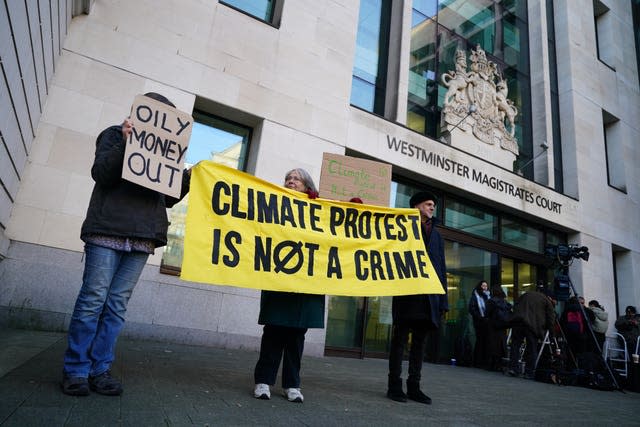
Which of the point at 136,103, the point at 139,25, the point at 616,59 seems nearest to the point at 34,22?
the point at 136,103

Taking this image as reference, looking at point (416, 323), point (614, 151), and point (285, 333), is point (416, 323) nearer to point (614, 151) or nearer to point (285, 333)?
point (285, 333)

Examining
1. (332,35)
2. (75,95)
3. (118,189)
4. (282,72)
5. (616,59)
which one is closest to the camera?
(118,189)

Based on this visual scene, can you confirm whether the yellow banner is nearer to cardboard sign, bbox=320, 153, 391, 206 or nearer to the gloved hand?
the gloved hand

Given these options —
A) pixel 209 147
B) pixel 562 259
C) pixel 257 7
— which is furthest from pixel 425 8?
pixel 209 147

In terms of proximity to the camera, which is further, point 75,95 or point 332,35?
point 332,35

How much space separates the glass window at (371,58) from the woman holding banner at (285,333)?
7253mm

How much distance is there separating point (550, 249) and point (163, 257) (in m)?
8.25

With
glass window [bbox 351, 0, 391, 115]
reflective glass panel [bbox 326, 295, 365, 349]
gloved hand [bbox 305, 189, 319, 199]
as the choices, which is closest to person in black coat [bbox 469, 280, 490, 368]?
reflective glass panel [bbox 326, 295, 365, 349]

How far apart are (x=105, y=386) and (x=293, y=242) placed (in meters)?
1.85

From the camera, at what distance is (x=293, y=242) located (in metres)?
3.88

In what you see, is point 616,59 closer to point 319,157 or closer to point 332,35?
point 332,35

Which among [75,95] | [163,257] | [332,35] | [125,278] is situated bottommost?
Answer: [125,278]

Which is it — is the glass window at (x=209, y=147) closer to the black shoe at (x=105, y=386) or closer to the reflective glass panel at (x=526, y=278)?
the black shoe at (x=105, y=386)

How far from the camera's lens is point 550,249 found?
31.0 feet
